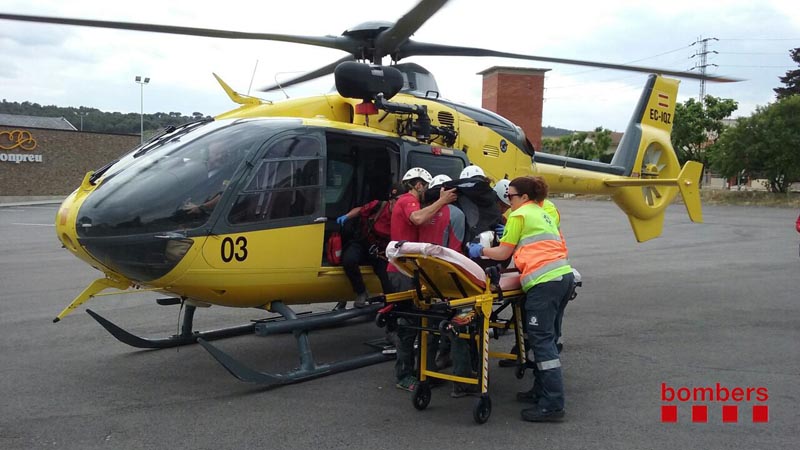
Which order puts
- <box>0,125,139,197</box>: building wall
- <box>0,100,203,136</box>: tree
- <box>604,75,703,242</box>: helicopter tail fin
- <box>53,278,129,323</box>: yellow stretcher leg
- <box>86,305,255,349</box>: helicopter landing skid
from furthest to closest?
1. <box>0,100,203,136</box>: tree
2. <box>0,125,139,197</box>: building wall
3. <box>604,75,703,242</box>: helicopter tail fin
4. <box>86,305,255,349</box>: helicopter landing skid
5. <box>53,278,129,323</box>: yellow stretcher leg

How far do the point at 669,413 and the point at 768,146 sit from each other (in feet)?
112

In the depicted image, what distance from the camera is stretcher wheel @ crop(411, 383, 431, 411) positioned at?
4.80 m

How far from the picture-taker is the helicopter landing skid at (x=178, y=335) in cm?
616

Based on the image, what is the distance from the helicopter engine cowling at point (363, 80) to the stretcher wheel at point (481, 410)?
120 inches

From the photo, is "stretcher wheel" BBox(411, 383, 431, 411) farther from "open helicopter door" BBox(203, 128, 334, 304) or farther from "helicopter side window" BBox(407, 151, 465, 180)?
"helicopter side window" BBox(407, 151, 465, 180)

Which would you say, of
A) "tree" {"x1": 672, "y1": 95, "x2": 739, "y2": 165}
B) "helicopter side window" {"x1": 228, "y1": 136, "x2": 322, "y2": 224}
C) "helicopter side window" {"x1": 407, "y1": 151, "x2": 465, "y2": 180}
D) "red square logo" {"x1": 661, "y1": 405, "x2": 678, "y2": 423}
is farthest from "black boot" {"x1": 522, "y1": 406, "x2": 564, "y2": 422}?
"tree" {"x1": 672, "y1": 95, "x2": 739, "y2": 165}

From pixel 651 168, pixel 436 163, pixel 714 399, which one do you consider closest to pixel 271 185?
pixel 436 163

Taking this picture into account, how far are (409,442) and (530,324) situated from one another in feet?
4.00

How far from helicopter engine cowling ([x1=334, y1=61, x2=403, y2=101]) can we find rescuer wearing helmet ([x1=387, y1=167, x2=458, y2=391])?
1176 mm

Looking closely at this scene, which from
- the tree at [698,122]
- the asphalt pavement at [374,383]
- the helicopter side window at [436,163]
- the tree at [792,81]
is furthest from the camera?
the tree at [792,81]

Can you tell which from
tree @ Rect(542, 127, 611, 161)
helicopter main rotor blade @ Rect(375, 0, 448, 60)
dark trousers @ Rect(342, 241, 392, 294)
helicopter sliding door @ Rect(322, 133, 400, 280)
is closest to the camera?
helicopter main rotor blade @ Rect(375, 0, 448, 60)

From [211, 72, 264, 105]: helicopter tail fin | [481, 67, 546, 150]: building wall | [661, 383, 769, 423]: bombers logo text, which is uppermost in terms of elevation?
[481, 67, 546, 150]: building wall

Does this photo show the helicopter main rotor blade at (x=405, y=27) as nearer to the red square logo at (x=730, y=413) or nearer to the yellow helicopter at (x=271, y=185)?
the yellow helicopter at (x=271, y=185)

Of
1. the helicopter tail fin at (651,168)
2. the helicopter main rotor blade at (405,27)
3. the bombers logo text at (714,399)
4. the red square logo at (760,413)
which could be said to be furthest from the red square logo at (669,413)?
the helicopter tail fin at (651,168)
